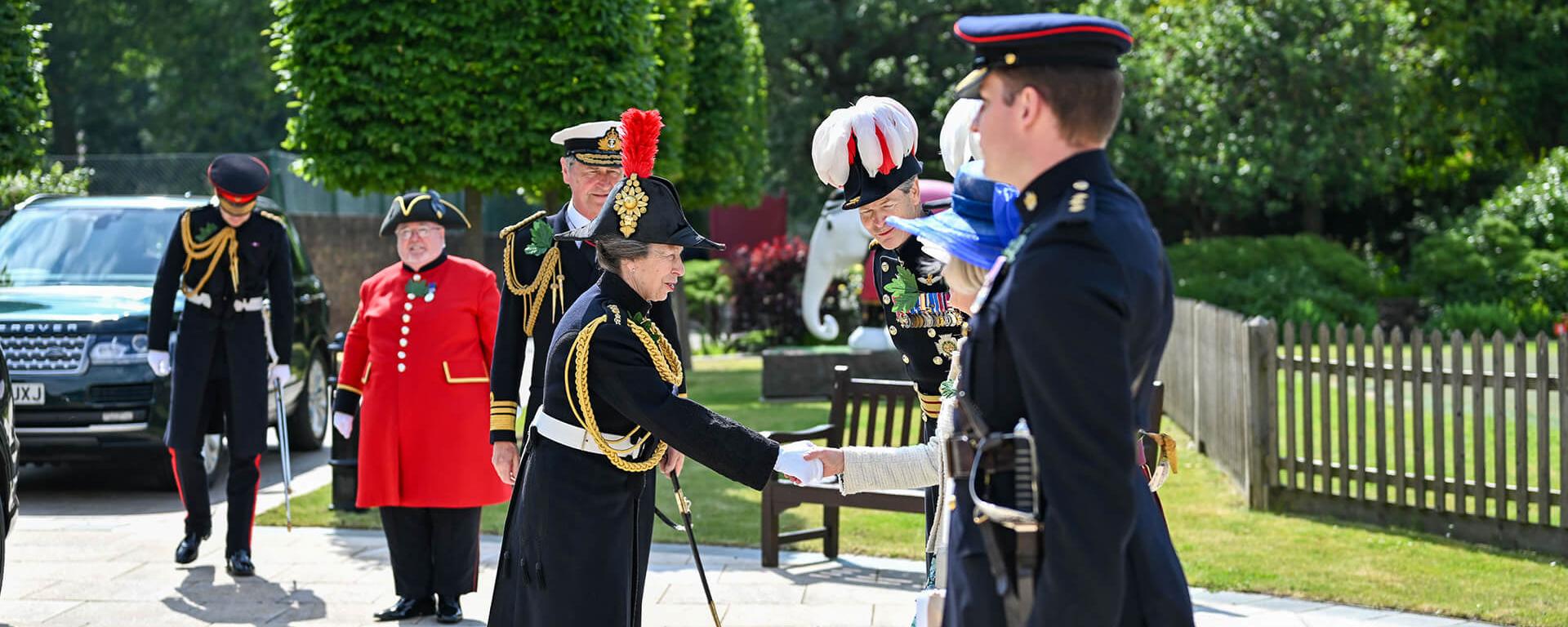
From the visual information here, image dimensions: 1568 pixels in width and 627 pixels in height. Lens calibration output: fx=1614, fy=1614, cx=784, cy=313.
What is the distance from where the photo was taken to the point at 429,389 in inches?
269

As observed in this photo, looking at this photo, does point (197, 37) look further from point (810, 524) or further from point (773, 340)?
point (810, 524)

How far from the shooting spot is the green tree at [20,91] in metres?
12.5

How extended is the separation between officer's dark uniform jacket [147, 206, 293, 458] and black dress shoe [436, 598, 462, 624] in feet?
5.39

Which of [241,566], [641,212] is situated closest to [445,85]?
[241,566]

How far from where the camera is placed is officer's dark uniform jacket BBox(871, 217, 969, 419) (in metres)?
4.96

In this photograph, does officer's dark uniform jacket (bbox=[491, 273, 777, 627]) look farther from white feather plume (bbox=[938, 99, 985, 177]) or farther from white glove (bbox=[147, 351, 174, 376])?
white glove (bbox=[147, 351, 174, 376])

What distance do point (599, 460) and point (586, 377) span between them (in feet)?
0.85

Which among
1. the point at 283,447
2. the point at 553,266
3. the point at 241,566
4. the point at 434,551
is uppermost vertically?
the point at 553,266

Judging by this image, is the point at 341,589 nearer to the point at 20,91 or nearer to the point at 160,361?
A: the point at 160,361

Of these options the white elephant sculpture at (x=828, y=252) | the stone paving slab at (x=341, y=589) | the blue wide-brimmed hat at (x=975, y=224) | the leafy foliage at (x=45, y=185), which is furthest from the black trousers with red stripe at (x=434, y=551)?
the leafy foliage at (x=45, y=185)

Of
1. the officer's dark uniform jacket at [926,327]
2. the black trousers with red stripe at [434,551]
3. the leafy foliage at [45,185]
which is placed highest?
the leafy foliage at [45,185]

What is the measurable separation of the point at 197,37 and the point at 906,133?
35.5 metres

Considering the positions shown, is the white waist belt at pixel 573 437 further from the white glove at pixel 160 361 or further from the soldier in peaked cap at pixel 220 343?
the white glove at pixel 160 361

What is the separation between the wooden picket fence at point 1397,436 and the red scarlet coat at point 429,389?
15.2 feet
